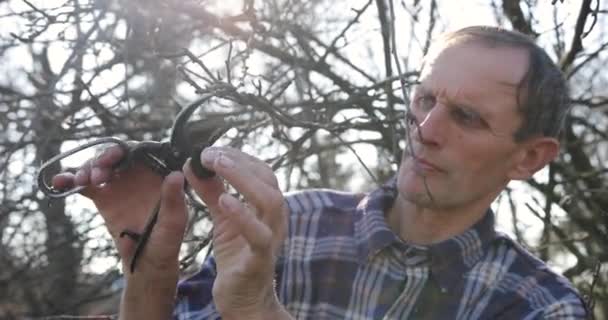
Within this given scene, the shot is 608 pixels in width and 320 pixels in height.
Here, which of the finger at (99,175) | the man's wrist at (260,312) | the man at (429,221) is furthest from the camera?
the man at (429,221)

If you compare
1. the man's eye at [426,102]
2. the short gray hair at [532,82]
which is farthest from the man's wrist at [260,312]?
the short gray hair at [532,82]

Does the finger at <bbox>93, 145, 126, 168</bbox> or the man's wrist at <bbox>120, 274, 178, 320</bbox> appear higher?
the finger at <bbox>93, 145, 126, 168</bbox>

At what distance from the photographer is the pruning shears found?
185 cm

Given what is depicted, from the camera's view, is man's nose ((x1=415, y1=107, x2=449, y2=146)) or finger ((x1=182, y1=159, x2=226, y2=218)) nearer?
finger ((x1=182, y1=159, x2=226, y2=218))

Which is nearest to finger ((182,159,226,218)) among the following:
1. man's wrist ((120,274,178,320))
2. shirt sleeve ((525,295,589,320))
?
man's wrist ((120,274,178,320))

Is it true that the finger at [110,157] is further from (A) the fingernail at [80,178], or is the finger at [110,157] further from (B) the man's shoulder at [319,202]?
(B) the man's shoulder at [319,202]

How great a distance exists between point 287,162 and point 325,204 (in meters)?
1.20

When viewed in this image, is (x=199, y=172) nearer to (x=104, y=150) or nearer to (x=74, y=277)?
(x=104, y=150)

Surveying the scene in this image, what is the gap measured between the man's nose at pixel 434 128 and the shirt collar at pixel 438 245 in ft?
0.66

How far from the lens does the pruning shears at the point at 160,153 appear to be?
6.06 feet

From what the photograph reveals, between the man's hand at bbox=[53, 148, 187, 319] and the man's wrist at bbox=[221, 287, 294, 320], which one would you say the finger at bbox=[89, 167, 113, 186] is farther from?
the man's wrist at bbox=[221, 287, 294, 320]

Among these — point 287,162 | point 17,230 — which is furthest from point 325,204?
point 17,230

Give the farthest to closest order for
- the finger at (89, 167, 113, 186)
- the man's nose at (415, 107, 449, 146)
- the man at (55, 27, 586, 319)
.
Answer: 1. the man's nose at (415, 107, 449, 146)
2. the man at (55, 27, 586, 319)
3. the finger at (89, 167, 113, 186)

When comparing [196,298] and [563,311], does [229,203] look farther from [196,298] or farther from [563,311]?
[563,311]
